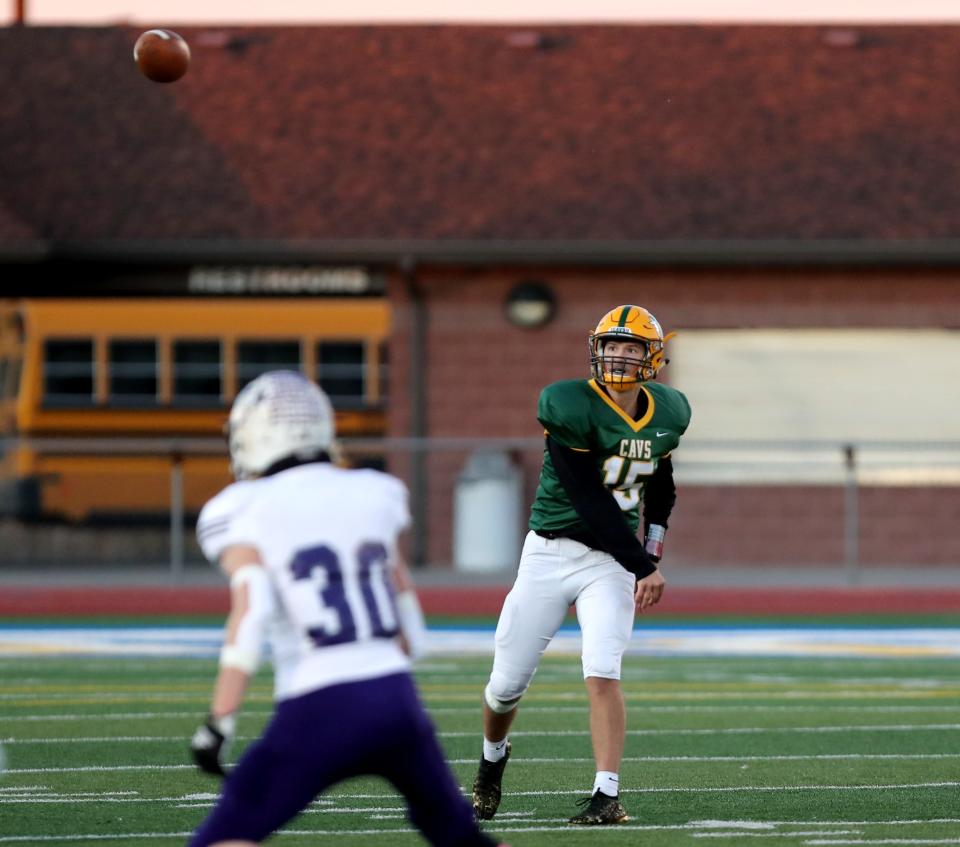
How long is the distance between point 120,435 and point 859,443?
27.2 ft

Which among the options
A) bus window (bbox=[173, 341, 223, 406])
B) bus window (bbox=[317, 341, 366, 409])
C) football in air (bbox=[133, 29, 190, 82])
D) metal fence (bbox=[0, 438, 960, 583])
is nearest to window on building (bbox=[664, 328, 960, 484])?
metal fence (bbox=[0, 438, 960, 583])

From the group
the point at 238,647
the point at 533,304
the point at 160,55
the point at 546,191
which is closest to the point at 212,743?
the point at 238,647

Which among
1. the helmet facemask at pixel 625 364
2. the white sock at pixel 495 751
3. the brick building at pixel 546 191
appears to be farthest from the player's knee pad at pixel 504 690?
the brick building at pixel 546 191

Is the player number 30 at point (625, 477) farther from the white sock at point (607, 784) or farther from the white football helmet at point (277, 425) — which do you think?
the white football helmet at point (277, 425)

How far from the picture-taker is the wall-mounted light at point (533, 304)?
2192 centimetres

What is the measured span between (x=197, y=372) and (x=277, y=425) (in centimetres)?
1771

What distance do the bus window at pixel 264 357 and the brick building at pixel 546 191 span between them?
1133 millimetres

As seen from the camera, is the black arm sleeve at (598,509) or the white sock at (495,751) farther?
the white sock at (495,751)

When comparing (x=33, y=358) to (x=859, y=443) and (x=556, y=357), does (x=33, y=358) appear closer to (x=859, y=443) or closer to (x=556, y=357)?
(x=556, y=357)

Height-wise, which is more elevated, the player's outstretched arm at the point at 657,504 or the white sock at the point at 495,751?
the player's outstretched arm at the point at 657,504

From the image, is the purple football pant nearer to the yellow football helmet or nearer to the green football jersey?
the green football jersey

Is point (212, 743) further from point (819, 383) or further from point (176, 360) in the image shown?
point (176, 360)

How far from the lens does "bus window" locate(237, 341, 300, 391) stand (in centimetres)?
2253

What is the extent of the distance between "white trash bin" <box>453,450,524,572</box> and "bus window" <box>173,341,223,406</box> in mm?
3967
